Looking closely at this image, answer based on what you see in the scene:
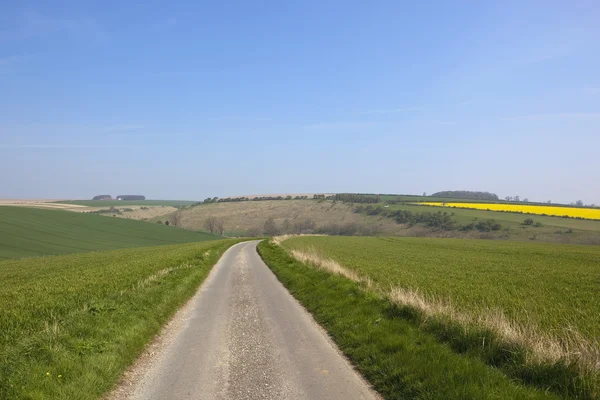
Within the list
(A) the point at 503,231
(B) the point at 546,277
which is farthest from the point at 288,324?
(A) the point at 503,231

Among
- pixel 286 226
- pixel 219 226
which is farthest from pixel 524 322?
pixel 219 226

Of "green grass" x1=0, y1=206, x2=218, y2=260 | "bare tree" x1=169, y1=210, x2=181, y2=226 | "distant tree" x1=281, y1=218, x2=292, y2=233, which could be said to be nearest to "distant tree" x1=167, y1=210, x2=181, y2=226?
"bare tree" x1=169, y1=210, x2=181, y2=226

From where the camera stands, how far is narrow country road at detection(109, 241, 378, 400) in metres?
6.26

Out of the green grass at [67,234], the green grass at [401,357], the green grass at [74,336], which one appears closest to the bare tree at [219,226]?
the green grass at [67,234]

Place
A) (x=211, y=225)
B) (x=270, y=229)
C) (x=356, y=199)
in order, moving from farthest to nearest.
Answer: (x=356, y=199)
(x=211, y=225)
(x=270, y=229)

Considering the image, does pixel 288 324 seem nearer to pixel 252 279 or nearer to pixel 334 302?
pixel 334 302

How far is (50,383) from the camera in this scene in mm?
5879

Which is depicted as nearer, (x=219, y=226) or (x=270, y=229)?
(x=270, y=229)

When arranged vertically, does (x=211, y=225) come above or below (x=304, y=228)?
above

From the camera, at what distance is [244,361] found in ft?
25.5

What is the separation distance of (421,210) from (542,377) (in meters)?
132

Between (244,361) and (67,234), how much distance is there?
251 feet

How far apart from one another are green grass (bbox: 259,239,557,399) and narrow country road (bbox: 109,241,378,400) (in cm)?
39

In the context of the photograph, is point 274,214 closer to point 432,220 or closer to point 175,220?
point 175,220
